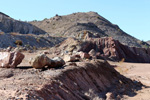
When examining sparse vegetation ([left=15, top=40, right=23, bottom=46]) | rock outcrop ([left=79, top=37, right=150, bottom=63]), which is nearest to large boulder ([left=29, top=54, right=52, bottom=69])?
rock outcrop ([left=79, top=37, right=150, bottom=63])

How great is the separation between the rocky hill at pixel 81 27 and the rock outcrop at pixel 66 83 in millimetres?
48579

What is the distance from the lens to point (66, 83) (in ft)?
29.9

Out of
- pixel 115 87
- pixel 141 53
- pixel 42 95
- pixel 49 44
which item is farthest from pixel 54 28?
pixel 42 95

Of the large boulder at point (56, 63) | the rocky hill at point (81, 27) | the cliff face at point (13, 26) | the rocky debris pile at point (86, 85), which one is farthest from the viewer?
the rocky hill at point (81, 27)

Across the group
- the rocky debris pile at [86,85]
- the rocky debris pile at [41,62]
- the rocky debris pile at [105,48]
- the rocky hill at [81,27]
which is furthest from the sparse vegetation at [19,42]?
the rocky hill at [81,27]

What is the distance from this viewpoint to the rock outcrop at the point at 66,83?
21.0ft

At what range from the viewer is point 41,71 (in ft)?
32.4

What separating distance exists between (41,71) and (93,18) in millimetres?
80961

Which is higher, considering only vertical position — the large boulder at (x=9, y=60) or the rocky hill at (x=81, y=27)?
the rocky hill at (x=81, y=27)

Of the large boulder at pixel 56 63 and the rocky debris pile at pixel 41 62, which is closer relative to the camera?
the rocky debris pile at pixel 41 62

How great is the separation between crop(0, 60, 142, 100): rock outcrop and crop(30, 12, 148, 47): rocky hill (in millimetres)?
48579

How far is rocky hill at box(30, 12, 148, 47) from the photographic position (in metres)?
67.9

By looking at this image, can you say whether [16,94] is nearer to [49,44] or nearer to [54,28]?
[49,44]

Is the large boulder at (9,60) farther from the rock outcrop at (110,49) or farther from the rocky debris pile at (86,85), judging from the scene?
the rock outcrop at (110,49)
